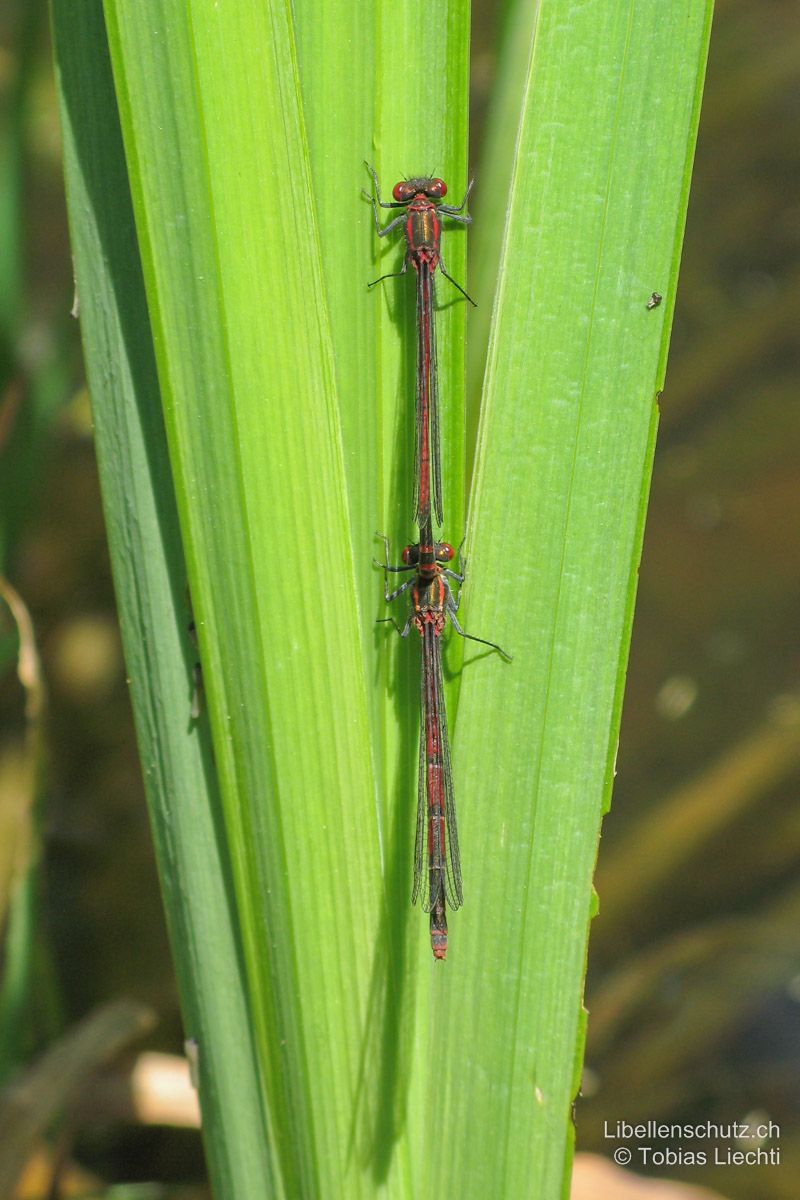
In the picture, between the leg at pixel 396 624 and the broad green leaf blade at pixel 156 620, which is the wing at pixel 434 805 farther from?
the broad green leaf blade at pixel 156 620

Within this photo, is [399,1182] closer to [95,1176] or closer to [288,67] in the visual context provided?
[288,67]

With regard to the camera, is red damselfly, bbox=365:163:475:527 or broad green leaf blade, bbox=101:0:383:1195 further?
red damselfly, bbox=365:163:475:527

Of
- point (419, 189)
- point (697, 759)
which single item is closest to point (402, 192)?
point (419, 189)

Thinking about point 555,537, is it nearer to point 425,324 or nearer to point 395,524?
point 395,524

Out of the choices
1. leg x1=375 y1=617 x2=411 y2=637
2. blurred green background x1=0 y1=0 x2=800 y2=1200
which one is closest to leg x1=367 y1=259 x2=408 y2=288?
leg x1=375 y1=617 x2=411 y2=637

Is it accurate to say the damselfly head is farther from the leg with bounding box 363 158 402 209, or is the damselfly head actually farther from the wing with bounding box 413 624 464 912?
the wing with bounding box 413 624 464 912

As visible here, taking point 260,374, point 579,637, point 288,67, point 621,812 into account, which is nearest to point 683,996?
point 621,812
